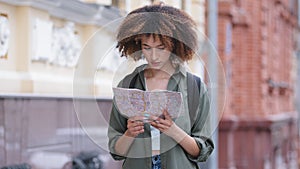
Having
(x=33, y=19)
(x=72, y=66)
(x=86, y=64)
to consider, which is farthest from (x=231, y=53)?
(x=86, y=64)

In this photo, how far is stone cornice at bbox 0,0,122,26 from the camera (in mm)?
5879

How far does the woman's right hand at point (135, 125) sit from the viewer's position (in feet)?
9.89

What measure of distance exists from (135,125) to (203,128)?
0.33 m

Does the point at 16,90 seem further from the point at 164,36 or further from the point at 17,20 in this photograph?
the point at 164,36

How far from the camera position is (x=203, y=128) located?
3166 millimetres

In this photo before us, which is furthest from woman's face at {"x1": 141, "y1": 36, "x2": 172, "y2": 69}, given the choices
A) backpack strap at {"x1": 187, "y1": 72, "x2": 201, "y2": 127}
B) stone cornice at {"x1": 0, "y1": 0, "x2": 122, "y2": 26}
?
stone cornice at {"x1": 0, "y1": 0, "x2": 122, "y2": 26}

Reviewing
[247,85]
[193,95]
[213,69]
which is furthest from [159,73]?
[247,85]

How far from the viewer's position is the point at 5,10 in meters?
5.52

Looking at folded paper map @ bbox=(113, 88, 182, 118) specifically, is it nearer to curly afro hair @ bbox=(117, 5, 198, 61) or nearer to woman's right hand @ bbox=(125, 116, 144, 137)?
woman's right hand @ bbox=(125, 116, 144, 137)

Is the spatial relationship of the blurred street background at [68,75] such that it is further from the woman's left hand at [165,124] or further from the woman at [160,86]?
the woman's left hand at [165,124]

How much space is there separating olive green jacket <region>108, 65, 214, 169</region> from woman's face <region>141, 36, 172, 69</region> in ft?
0.21

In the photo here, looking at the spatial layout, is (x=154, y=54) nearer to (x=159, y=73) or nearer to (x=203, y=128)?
(x=159, y=73)

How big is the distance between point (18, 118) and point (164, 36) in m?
2.59

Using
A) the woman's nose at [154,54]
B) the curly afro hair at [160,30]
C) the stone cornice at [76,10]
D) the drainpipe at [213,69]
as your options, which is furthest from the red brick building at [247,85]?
the woman's nose at [154,54]
